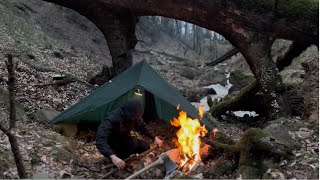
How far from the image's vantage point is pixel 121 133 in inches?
235

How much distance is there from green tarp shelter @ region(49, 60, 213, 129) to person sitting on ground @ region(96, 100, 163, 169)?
1639mm

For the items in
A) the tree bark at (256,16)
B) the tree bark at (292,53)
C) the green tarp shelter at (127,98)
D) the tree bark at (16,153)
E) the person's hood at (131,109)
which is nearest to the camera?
the tree bark at (16,153)

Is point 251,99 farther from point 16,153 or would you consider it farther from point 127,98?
point 16,153

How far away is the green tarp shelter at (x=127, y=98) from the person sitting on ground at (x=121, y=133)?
1.64 meters

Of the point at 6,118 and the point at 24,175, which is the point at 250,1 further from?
the point at 24,175

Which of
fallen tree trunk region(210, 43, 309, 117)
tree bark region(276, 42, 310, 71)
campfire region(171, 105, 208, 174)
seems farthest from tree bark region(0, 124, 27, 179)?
tree bark region(276, 42, 310, 71)

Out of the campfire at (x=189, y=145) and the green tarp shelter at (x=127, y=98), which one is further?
the green tarp shelter at (x=127, y=98)

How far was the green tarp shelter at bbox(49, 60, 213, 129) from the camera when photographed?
776 cm

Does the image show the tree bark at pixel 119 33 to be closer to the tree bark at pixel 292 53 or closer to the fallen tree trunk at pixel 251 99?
the fallen tree trunk at pixel 251 99

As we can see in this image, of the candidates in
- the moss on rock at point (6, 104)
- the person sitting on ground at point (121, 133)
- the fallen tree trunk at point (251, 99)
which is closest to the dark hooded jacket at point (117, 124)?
the person sitting on ground at point (121, 133)

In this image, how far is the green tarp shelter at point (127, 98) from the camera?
7762 millimetres

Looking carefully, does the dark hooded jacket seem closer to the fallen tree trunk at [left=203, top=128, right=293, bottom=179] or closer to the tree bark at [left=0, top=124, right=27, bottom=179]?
the tree bark at [left=0, top=124, right=27, bottom=179]

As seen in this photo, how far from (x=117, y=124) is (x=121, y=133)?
23 centimetres

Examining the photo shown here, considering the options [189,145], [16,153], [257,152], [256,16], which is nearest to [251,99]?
[256,16]
